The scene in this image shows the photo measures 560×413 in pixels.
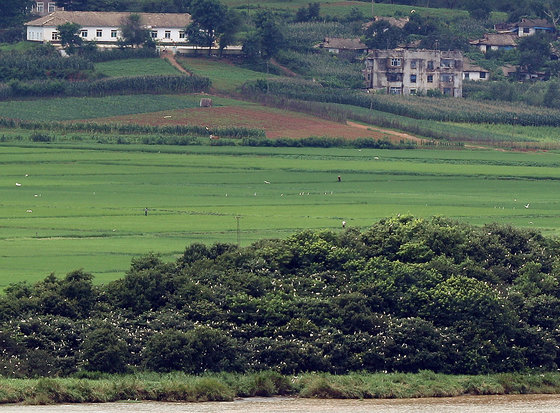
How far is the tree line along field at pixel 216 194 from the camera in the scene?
58.8m

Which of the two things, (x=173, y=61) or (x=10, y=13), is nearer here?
(x=173, y=61)

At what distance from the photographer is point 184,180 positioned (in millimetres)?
81000

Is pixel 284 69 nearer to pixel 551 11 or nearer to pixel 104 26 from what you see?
pixel 104 26

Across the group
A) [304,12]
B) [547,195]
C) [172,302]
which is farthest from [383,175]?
[304,12]

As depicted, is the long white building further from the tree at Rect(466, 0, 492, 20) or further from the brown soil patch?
the tree at Rect(466, 0, 492, 20)

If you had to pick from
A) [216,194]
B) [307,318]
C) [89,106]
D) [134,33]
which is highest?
[134,33]

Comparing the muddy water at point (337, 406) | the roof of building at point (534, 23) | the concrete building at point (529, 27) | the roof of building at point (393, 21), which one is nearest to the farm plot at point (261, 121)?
the roof of building at point (393, 21)

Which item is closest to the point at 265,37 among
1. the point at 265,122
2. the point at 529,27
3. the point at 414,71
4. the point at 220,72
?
the point at 220,72

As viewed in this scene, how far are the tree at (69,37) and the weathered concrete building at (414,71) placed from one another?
104 ft

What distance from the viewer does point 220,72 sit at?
133625 millimetres

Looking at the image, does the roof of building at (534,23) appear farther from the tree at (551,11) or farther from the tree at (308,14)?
the tree at (308,14)

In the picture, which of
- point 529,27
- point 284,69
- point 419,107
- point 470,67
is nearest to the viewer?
point 419,107

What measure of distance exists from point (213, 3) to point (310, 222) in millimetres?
79220

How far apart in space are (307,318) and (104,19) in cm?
10803
